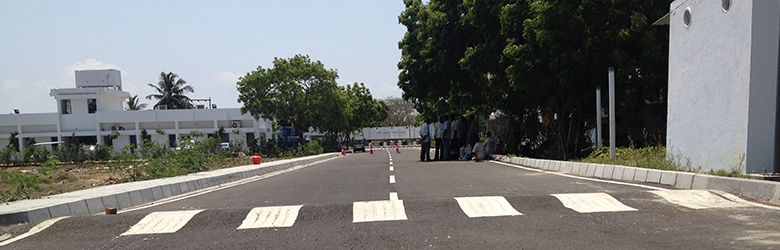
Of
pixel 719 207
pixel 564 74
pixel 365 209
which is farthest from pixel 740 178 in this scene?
pixel 564 74

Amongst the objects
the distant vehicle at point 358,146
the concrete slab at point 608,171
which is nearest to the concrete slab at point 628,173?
the concrete slab at point 608,171

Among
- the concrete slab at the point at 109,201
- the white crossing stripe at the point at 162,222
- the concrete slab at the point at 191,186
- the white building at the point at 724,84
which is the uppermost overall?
the white building at the point at 724,84

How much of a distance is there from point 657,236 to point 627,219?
0.85m

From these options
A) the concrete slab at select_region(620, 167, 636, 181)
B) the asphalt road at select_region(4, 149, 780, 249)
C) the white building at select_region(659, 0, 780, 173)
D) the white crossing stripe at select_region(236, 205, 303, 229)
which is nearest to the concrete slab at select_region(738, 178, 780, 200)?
the asphalt road at select_region(4, 149, 780, 249)

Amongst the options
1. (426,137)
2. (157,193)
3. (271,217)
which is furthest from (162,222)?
(426,137)

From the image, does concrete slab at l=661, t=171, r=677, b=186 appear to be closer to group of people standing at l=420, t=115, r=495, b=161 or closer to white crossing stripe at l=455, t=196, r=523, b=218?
white crossing stripe at l=455, t=196, r=523, b=218

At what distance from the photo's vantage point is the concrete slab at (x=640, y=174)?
998 centimetres

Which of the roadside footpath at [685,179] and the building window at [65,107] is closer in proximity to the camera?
the roadside footpath at [685,179]

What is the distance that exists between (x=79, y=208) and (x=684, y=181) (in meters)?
9.18

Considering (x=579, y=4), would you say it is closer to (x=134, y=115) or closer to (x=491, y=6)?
(x=491, y=6)

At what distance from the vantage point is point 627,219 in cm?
594

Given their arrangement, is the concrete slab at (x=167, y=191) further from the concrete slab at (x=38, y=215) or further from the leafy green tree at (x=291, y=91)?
the leafy green tree at (x=291, y=91)

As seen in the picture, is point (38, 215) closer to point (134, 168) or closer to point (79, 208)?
point (79, 208)

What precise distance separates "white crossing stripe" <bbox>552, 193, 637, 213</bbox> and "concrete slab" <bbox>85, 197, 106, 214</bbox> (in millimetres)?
6700
